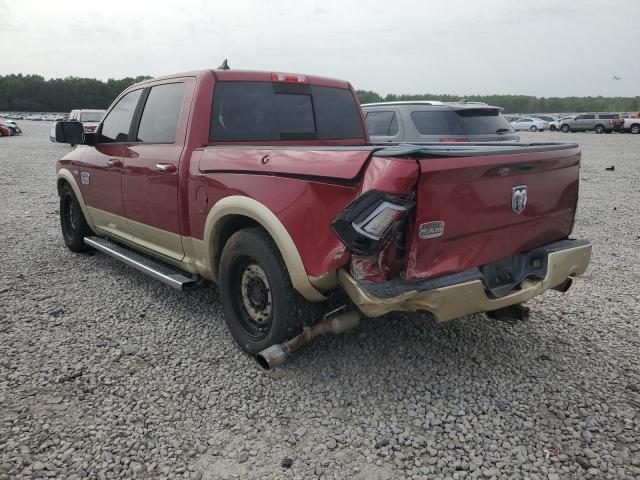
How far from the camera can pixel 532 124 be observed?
4234 cm

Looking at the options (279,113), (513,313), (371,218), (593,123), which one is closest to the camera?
(371,218)

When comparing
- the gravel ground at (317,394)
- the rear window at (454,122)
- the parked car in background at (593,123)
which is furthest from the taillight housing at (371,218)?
the parked car in background at (593,123)

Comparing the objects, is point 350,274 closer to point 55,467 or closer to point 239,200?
point 239,200

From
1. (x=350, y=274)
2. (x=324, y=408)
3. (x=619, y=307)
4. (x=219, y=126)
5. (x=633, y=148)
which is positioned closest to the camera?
(x=350, y=274)

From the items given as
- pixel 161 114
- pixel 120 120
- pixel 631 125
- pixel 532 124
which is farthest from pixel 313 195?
pixel 532 124

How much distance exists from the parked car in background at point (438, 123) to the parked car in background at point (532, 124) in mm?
36526

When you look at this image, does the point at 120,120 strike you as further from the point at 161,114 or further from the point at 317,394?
the point at 317,394

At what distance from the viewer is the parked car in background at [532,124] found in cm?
4172

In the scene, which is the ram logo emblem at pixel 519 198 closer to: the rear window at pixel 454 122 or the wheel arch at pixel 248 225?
the wheel arch at pixel 248 225

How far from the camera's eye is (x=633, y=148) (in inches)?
902

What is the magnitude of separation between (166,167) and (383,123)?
576 cm

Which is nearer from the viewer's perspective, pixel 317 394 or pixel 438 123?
pixel 317 394

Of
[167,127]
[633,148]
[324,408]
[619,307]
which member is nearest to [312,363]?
[324,408]

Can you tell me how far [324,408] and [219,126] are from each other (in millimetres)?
2222
